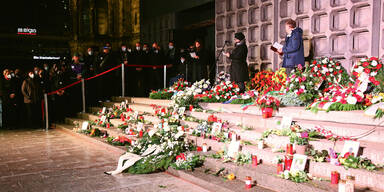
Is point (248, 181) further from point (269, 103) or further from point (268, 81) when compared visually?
point (268, 81)

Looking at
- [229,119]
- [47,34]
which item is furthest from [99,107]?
[47,34]

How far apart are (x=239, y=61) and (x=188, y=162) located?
3.29 m

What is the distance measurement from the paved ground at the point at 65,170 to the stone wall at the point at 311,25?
4.48 metres

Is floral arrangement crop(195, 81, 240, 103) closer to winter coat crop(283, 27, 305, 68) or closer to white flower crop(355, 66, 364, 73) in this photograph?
winter coat crop(283, 27, 305, 68)

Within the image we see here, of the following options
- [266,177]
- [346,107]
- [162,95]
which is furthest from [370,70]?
[162,95]

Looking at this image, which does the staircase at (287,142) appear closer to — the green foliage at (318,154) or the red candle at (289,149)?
the green foliage at (318,154)

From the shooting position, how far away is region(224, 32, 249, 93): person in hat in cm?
752

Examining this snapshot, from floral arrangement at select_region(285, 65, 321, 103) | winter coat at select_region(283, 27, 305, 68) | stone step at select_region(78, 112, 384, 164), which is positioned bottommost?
stone step at select_region(78, 112, 384, 164)

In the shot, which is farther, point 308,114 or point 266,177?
point 308,114

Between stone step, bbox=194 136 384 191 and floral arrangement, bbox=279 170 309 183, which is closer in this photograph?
stone step, bbox=194 136 384 191

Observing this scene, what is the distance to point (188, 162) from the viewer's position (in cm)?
516

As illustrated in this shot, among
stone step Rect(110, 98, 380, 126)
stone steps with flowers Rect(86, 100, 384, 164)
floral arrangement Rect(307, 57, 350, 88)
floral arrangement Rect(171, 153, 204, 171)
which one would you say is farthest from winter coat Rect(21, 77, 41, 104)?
floral arrangement Rect(307, 57, 350, 88)

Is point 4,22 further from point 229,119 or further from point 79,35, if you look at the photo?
point 229,119

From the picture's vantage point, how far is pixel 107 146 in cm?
742
